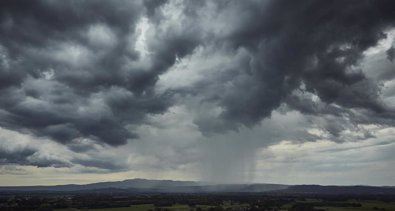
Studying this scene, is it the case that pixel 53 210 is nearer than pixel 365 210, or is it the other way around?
pixel 365 210

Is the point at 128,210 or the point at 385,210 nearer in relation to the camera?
the point at 385,210

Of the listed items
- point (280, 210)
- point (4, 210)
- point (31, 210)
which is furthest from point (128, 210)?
point (280, 210)

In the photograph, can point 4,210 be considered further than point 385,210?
Yes

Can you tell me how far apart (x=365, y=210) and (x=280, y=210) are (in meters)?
40.0

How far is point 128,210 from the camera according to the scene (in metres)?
199

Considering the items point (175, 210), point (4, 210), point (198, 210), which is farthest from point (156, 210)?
point (4, 210)

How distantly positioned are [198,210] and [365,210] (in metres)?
80.4

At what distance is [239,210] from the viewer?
19862cm

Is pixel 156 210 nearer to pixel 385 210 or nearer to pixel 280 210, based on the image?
pixel 280 210

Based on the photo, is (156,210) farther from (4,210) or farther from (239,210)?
(4,210)

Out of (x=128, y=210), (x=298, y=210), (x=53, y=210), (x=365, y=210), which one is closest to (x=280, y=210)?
(x=298, y=210)

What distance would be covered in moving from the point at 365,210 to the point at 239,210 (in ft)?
199

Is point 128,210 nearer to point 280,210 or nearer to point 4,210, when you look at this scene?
point 4,210

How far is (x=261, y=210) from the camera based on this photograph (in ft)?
648
